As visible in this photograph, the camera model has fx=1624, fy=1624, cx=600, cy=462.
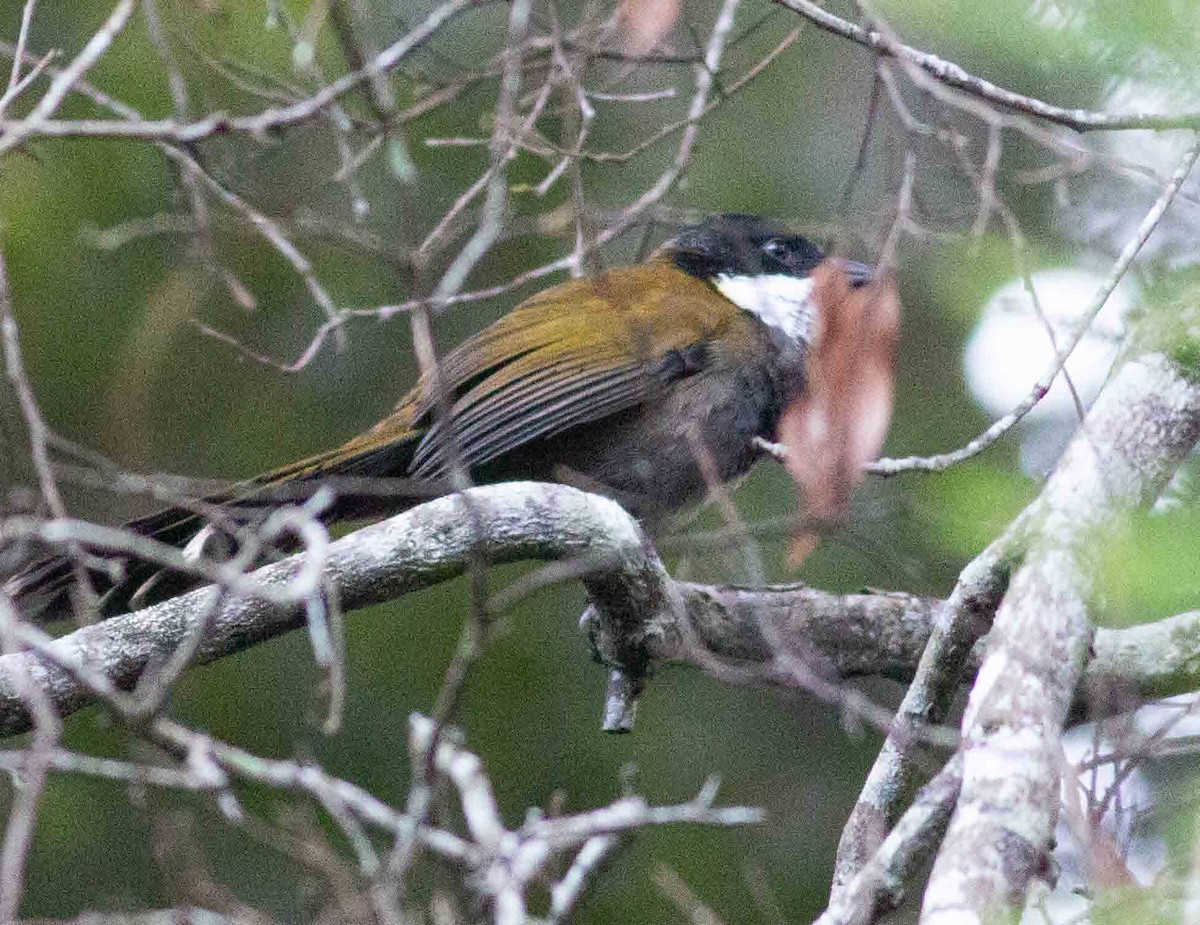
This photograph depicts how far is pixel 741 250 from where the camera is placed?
512 centimetres

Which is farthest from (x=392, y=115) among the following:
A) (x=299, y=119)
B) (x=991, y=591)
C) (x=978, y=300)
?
(x=991, y=591)

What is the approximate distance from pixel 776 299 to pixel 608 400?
2.72ft

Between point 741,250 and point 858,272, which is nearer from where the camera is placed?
point 858,272

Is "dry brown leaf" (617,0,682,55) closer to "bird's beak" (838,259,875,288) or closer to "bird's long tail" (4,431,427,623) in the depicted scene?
"bird's long tail" (4,431,427,623)

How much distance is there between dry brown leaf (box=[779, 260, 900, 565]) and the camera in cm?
281

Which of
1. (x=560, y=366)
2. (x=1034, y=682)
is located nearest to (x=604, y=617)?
(x=560, y=366)

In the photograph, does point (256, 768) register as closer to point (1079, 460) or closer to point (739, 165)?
point (1079, 460)

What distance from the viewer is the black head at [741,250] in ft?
17.1

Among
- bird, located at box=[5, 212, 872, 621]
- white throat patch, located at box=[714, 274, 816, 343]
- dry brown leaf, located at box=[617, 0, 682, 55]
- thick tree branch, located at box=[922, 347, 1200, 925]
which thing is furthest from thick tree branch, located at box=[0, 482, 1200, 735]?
white throat patch, located at box=[714, 274, 816, 343]

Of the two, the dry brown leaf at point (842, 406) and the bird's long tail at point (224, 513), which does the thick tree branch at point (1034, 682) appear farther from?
the bird's long tail at point (224, 513)

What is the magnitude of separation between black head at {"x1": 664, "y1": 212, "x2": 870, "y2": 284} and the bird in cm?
11

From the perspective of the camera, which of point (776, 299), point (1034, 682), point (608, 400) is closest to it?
point (1034, 682)

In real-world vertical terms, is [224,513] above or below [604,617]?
above

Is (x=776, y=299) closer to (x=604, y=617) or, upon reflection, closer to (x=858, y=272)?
(x=858, y=272)
